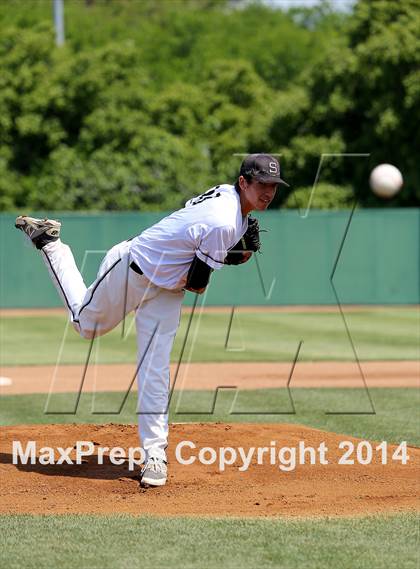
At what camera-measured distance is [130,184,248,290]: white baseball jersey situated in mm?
5602

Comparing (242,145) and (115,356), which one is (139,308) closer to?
(115,356)

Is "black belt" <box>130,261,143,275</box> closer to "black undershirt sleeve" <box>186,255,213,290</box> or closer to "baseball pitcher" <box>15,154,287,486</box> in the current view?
"baseball pitcher" <box>15,154,287,486</box>

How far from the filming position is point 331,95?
2928 centimetres

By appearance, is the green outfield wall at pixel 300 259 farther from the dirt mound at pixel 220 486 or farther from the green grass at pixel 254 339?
the dirt mound at pixel 220 486

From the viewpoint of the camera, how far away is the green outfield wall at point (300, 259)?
2308 cm

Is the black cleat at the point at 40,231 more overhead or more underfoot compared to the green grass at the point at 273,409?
more overhead

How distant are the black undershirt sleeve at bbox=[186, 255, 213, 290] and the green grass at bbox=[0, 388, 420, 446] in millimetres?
2478

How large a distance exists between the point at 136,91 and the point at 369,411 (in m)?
25.7

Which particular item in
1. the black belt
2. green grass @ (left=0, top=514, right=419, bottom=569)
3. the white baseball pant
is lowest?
green grass @ (left=0, top=514, right=419, bottom=569)

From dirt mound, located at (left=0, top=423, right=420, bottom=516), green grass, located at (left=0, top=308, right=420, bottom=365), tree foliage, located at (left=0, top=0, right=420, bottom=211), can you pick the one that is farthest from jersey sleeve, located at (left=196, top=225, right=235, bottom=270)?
tree foliage, located at (left=0, top=0, right=420, bottom=211)

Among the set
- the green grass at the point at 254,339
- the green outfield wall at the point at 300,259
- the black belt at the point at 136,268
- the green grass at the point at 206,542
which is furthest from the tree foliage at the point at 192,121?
the green grass at the point at 206,542

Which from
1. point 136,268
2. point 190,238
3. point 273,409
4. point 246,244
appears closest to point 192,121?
point 273,409

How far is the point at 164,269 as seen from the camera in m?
5.83

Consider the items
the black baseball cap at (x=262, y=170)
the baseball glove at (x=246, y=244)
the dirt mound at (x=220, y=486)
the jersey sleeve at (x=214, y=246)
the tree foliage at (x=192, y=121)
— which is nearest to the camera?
the dirt mound at (x=220, y=486)
